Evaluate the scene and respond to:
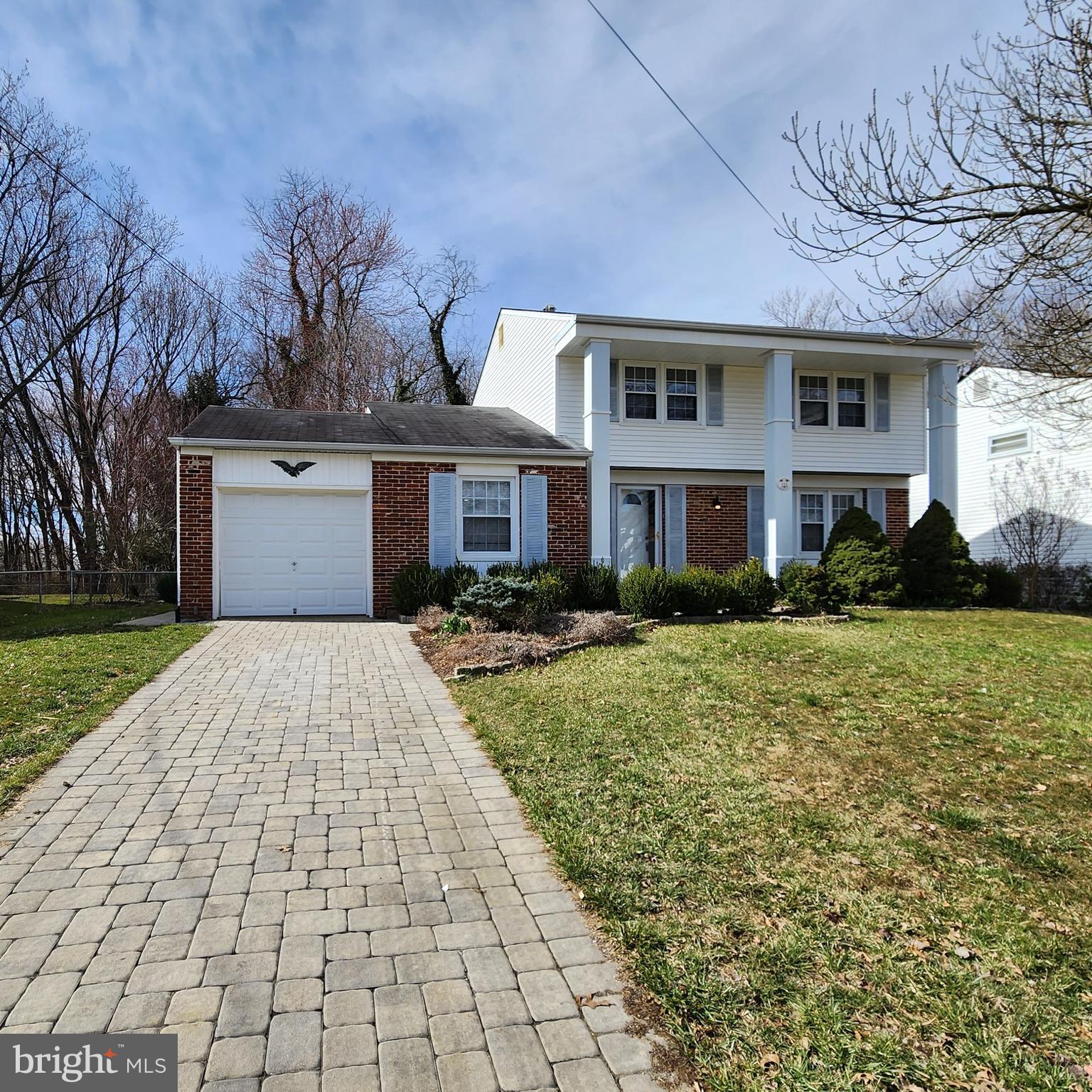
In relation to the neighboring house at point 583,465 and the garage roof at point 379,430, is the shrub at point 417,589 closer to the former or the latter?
the neighboring house at point 583,465

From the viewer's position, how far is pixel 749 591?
12.4m

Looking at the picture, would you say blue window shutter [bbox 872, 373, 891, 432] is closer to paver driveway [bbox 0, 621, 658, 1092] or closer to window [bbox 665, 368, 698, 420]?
window [bbox 665, 368, 698, 420]

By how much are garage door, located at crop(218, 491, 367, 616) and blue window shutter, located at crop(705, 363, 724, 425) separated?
7.80 meters

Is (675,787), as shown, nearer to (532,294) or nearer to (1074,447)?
(532,294)

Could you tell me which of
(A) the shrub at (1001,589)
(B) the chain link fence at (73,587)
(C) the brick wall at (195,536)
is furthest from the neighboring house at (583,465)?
(B) the chain link fence at (73,587)

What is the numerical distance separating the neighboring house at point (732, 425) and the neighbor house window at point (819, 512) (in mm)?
33

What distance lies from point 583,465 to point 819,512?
644 cm

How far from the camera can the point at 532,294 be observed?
59.8ft

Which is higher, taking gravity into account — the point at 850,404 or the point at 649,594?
the point at 850,404

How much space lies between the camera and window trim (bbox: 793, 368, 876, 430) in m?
16.0

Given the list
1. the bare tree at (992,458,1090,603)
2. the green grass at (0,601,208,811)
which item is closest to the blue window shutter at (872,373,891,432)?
the bare tree at (992,458,1090,603)

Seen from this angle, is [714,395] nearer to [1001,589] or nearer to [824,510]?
[824,510]

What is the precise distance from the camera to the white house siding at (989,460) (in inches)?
678
